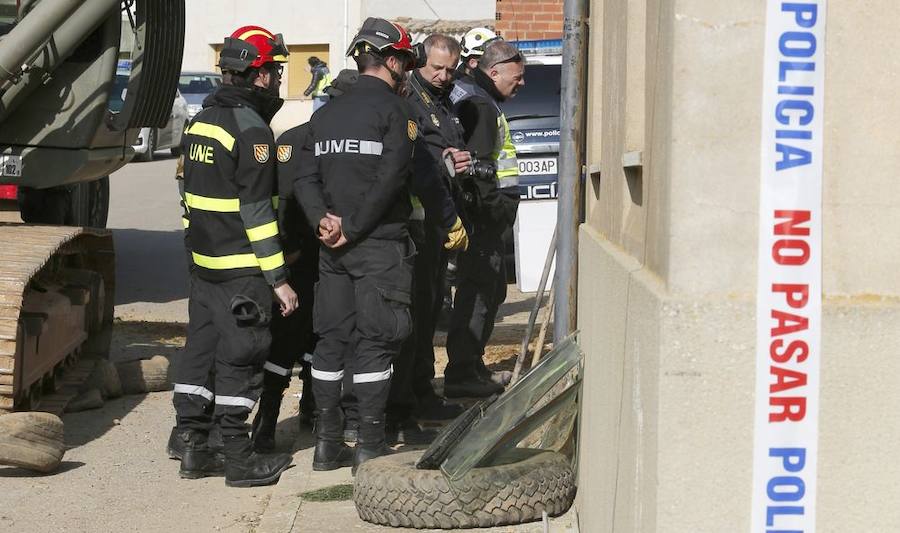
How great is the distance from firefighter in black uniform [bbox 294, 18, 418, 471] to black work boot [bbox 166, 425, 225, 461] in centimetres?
78

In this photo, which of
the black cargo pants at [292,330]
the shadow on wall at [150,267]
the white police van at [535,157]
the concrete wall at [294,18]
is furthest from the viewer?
the concrete wall at [294,18]

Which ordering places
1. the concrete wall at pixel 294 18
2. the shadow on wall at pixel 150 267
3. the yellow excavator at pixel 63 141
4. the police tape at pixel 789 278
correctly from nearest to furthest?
the police tape at pixel 789 278, the yellow excavator at pixel 63 141, the shadow on wall at pixel 150 267, the concrete wall at pixel 294 18

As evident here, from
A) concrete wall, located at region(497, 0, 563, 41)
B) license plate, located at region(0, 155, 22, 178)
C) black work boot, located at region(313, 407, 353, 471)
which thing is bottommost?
black work boot, located at region(313, 407, 353, 471)

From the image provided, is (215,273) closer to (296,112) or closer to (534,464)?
(534,464)

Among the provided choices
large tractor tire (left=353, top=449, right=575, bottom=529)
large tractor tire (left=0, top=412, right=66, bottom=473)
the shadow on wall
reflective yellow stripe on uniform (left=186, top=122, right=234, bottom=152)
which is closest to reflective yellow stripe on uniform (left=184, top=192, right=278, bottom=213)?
reflective yellow stripe on uniform (left=186, top=122, right=234, bottom=152)

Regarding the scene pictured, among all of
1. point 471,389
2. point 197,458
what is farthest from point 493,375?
point 197,458

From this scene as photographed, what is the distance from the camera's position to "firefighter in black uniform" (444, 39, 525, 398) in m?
7.98

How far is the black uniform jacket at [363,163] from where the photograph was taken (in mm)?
6102

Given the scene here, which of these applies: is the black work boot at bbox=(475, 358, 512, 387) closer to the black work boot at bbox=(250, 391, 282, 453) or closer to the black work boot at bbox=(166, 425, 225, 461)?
the black work boot at bbox=(250, 391, 282, 453)

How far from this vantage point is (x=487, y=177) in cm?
799

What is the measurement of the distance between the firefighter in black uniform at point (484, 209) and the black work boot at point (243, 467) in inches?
83.1

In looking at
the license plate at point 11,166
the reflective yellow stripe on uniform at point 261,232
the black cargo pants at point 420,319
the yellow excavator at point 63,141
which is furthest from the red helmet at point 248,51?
the license plate at point 11,166

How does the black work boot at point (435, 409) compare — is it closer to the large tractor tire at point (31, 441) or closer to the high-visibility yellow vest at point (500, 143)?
the high-visibility yellow vest at point (500, 143)

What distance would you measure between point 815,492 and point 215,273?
3.94 m
